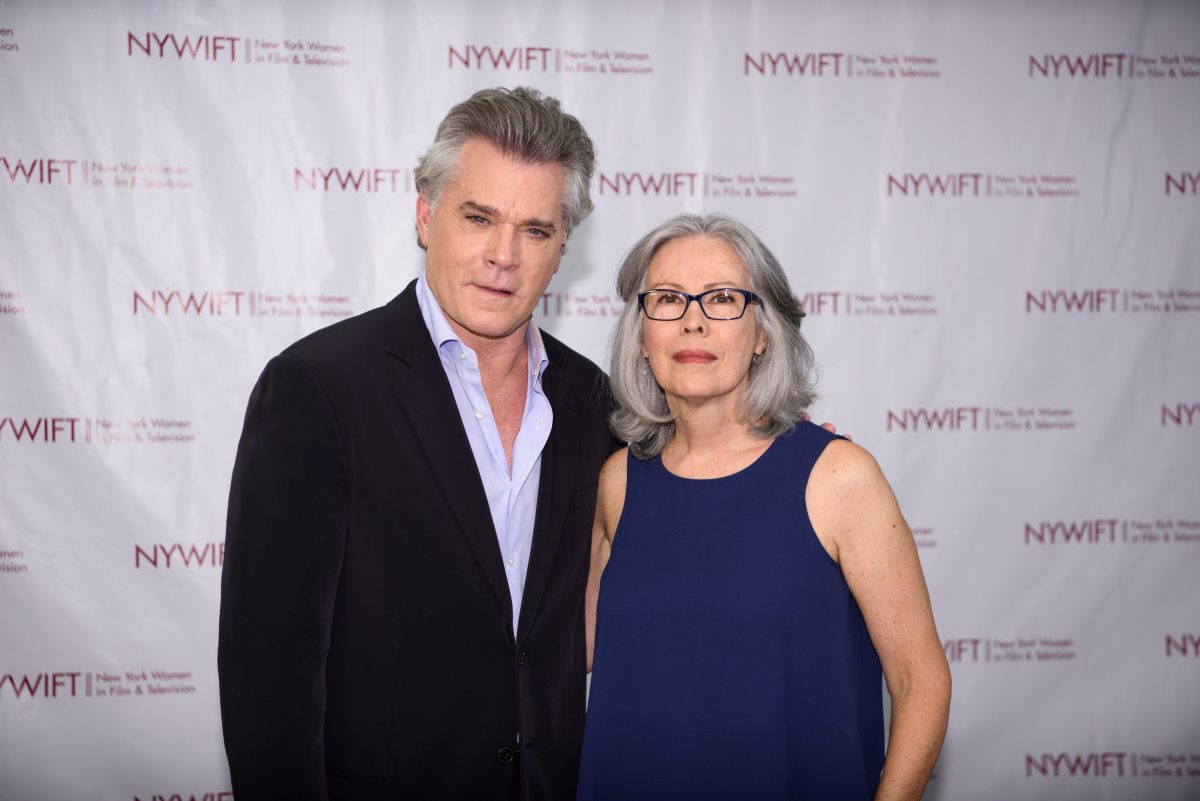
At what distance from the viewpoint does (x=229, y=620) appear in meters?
1.57

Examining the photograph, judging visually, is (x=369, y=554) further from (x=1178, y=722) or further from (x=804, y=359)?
(x=1178, y=722)

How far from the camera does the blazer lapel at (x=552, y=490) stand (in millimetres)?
1699

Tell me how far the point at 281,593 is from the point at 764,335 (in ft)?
3.38

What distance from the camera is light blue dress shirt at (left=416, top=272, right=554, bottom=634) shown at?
1.74m

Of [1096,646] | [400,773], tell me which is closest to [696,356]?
[400,773]

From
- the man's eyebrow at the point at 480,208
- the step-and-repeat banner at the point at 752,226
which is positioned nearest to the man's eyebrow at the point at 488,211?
the man's eyebrow at the point at 480,208

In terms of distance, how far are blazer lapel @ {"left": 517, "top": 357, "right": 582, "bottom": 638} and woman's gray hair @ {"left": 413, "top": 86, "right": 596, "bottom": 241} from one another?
37 cm

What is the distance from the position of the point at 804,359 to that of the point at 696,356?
0.87 ft

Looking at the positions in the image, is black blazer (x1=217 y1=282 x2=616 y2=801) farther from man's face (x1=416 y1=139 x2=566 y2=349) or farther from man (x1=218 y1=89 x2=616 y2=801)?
man's face (x1=416 y1=139 x2=566 y2=349)

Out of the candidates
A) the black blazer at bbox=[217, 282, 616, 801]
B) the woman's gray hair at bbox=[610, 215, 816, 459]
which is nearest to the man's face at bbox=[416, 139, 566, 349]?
the black blazer at bbox=[217, 282, 616, 801]

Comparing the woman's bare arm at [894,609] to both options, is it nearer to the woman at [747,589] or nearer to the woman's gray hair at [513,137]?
the woman at [747,589]

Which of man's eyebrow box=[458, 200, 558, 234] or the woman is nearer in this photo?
the woman

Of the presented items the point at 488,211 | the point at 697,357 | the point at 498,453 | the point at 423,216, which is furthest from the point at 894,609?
the point at 423,216

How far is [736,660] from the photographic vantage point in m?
1.66
